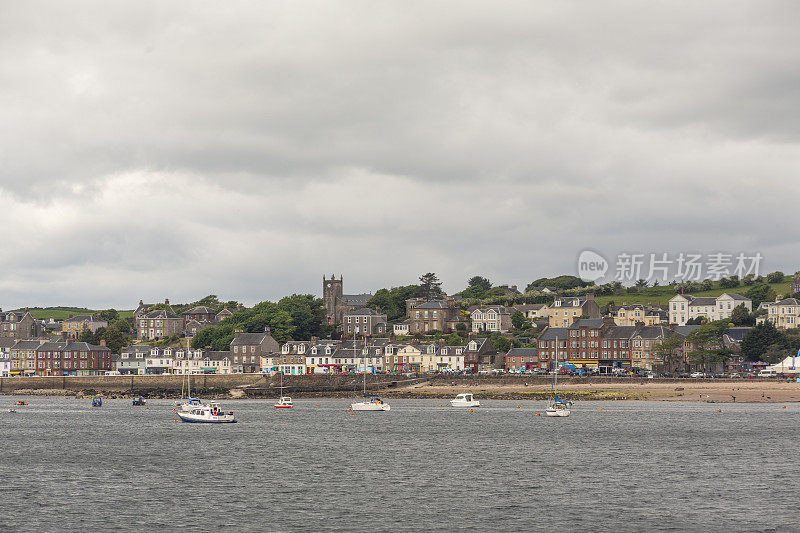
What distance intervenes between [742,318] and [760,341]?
3251 cm

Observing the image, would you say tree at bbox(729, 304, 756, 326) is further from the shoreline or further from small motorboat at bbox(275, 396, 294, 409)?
small motorboat at bbox(275, 396, 294, 409)

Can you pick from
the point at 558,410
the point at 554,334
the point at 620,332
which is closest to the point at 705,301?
the point at 620,332

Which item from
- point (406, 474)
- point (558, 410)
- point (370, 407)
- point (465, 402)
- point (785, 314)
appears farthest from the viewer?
point (785, 314)

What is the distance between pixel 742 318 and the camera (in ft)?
615

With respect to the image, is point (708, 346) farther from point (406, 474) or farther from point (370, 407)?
point (406, 474)

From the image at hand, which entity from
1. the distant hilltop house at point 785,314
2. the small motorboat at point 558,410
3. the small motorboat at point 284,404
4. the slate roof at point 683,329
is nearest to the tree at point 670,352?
the slate roof at point 683,329

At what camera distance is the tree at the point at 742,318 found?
187m

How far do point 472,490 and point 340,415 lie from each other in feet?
199

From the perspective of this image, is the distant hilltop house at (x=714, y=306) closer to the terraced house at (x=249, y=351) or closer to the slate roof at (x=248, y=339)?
the terraced house at (x=249, y=351)

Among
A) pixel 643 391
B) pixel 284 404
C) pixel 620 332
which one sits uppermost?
pixel 620 332

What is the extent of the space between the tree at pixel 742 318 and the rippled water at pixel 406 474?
297 ft

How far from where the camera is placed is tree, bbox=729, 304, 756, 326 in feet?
614

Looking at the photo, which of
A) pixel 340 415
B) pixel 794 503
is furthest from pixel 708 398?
pixel 794 503

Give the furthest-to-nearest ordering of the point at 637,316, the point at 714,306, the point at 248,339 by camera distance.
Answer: the point at 714,306
the point at 637,316
the point at 248,339
